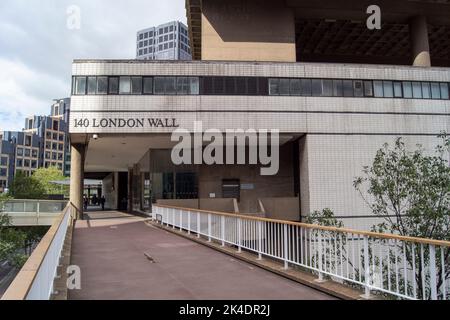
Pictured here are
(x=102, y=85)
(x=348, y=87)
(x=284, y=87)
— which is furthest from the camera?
(x=348, y=87)

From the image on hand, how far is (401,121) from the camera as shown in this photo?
25266 millimetres

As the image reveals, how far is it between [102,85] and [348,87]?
49.4 ft

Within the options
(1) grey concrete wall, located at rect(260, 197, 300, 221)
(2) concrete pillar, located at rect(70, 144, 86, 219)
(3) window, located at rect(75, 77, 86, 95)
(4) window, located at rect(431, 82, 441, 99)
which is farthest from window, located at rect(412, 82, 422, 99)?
(2) concrete pillar, located at rect(70, 144, 86, 219)

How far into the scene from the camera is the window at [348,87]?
81.9ft

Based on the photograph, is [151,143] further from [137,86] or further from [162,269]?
[162,269]

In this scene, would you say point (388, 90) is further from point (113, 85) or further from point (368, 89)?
point (113, 85)

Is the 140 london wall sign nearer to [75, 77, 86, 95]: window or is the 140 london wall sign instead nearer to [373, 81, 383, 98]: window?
[75, 77, 86, 95]: window

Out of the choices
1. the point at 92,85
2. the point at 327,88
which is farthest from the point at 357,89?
the point at 92,85

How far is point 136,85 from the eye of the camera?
23281mm

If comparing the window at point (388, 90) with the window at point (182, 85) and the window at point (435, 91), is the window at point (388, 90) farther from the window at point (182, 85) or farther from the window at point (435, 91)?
the window at point (182, 85)

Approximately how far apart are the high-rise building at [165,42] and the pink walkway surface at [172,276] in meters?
158

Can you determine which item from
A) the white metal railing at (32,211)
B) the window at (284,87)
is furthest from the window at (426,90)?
the white metal railing at (32,211)

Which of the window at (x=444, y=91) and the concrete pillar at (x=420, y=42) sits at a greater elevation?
the concrete pillar at (x=420, y=42)
